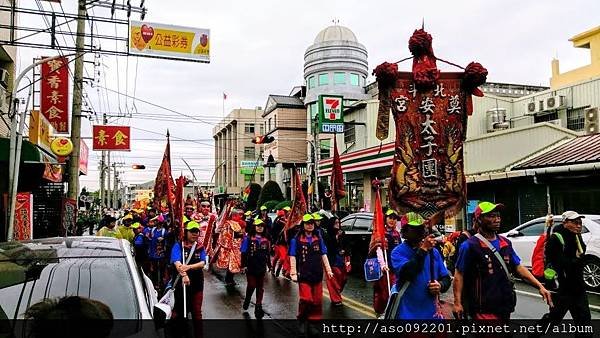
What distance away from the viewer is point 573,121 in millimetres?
20891

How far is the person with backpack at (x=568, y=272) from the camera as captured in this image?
5914mm

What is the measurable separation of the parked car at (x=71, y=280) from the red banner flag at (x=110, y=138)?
1855cm

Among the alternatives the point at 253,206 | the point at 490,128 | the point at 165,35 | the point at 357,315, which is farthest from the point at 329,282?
the point at 253,206

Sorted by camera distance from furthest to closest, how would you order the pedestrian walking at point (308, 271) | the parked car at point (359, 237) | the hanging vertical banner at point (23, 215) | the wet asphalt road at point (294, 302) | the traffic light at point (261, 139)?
the traffic light at point (261, 139), the parked car at point (359, 237), the hanging vertical banner at point (23, 215), the wet asphalt road at point (294, 302), the pedestrian walking at point (308, 271)

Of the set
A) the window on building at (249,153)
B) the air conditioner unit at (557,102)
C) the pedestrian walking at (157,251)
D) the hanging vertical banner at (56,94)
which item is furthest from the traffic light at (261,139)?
the window on building at (249,153)

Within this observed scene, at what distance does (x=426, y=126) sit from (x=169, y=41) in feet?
46.0

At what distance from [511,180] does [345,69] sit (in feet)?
91.8

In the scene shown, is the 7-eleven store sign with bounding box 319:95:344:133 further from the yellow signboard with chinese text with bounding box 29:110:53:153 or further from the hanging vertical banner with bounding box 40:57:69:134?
the yellow signboard with chinese text with bounding box 29:110:53:153

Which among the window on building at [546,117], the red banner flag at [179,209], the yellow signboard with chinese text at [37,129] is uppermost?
the window on building at [546,117]

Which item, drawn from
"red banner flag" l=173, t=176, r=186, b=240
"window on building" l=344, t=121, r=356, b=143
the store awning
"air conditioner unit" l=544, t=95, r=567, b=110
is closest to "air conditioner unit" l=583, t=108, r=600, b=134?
"air conditioner unit" l=544, t=95, r=567, b=110

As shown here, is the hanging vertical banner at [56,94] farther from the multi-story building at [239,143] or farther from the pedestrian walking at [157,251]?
the multi-story building at [239,143]

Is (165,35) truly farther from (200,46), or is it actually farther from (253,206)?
(253,206)

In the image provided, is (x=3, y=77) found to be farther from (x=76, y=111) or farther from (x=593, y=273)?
(x=593, y=273)

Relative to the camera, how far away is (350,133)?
32594 mm
